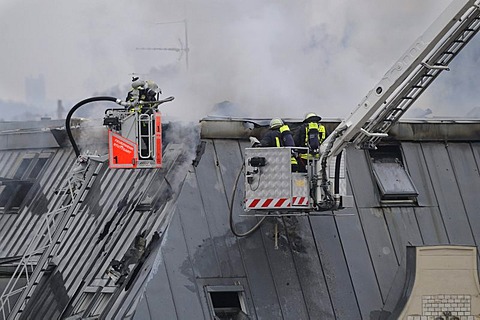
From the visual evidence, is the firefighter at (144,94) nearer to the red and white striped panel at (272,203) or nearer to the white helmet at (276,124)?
the white helmet at (276,124)

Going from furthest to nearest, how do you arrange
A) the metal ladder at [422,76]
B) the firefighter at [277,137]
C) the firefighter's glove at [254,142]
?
the firefighter's glove at [254,142] < the firefighter at [277,137] < the metal ladder at [422,76]

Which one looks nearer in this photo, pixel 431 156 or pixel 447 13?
pixel 447 13

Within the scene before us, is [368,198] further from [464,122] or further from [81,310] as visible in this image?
[81,310]

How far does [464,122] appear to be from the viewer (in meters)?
15.9

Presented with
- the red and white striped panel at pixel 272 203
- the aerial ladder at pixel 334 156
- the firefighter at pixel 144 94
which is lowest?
the red and white striped panel at pixel 272 203

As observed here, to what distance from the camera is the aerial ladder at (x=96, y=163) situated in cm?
1443

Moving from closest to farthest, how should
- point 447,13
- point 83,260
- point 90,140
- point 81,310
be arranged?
point 447,13 → point 81,310 → point 83,260 → point 90,140

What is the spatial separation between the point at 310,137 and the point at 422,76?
4.99 feet

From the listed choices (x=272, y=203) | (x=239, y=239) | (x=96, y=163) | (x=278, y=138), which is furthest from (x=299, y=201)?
(x=96, y=163)

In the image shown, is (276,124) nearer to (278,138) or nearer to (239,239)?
(278,138)

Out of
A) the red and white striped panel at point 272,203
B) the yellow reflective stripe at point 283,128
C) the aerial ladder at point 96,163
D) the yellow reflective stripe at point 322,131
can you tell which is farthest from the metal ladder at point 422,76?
the aerial ladder at point 96,163

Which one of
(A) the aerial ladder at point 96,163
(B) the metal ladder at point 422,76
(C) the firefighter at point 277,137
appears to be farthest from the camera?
(A) the aerial ladder at point 96,163

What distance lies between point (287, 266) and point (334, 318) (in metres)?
0.82

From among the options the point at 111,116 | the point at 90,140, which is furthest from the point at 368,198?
the point at 90,140
